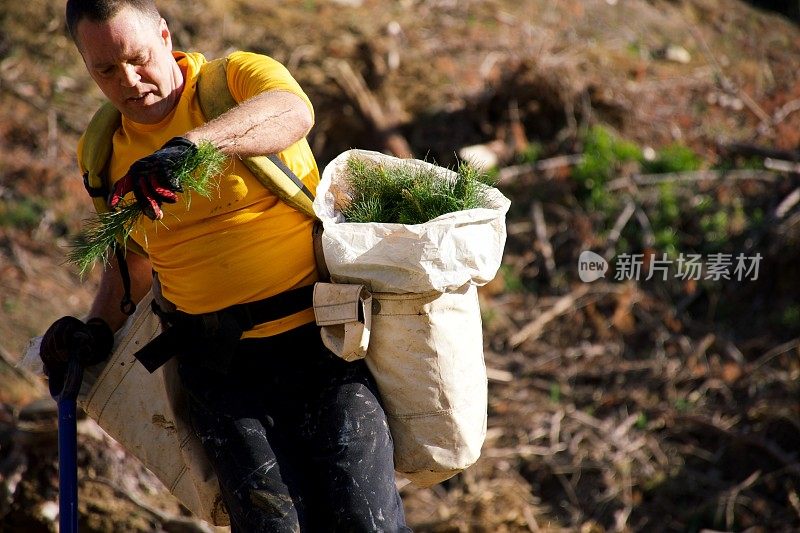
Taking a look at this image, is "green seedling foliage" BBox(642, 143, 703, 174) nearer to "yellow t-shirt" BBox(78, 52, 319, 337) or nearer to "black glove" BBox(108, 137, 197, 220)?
"yellow t-shirt" BBox(78, 52, 319, 337)

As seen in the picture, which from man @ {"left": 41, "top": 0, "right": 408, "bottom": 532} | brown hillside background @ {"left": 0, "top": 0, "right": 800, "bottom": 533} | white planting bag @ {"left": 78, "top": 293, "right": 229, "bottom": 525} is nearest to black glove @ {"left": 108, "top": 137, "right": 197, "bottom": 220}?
man @ {"left": 41, "top": 0, "right": 408, "bottom": 532}

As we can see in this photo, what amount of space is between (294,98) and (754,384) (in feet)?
13.0

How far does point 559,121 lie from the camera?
24.1 ft

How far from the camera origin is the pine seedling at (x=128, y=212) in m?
2.29

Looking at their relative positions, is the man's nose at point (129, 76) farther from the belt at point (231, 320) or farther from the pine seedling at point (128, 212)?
the belt at point (231, 320)

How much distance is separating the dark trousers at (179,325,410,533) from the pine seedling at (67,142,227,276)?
1.53 ft

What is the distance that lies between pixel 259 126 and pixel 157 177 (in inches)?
12.4

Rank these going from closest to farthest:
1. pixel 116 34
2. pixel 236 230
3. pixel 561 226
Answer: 1. pixel 116 34
2. pixel 236 230
3. pixel 561 226

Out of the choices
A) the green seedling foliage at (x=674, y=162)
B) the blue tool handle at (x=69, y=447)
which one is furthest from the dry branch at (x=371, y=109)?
the blue tool handle at (x=69, y=447)

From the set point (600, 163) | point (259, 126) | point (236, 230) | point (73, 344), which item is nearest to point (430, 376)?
point (236, 230)

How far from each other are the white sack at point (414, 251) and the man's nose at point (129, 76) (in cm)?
57

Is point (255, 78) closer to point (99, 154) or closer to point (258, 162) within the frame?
point (258, 162)

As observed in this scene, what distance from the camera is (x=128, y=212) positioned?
7.84 feet

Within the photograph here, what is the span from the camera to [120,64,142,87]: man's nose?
8.29 feet
